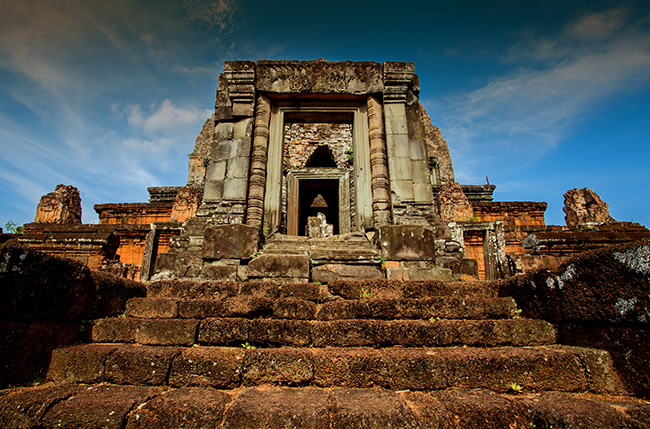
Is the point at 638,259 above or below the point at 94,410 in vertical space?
above

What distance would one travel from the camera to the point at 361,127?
6.67m

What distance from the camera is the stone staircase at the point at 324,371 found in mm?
1759

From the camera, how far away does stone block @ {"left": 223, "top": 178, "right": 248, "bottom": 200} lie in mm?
5840

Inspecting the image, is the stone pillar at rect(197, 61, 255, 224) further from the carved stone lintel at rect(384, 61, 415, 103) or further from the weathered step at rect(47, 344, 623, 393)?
the weathered step at rect(47, 344, 623, 393)

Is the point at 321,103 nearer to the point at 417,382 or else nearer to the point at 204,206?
the point at 204,206

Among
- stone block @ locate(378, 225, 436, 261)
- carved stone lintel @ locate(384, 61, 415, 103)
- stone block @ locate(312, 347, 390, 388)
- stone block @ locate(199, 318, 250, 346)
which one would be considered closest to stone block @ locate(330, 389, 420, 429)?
stone block @ locate(312, 347, 390, 388)

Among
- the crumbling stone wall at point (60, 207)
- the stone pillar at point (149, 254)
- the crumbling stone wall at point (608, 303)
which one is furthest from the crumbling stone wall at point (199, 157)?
the crumbling stone wall at point (608, 303)

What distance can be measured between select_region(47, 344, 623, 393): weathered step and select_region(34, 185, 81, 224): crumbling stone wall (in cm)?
860

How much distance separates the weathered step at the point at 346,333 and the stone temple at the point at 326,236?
1612 mm

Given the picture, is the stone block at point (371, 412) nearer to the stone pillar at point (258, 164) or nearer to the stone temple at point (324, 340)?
the stone temple at point (324, 340)

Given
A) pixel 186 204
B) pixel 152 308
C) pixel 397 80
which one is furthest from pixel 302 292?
pixel 186 204

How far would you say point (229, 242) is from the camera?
4.86m

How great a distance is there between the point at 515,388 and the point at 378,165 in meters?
4.70

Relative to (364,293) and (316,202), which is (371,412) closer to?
(364,293)
